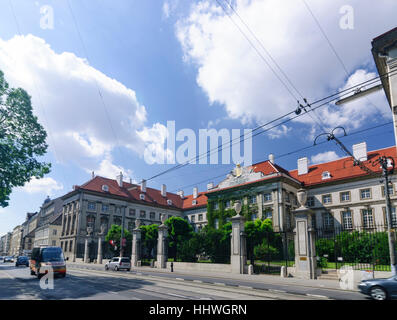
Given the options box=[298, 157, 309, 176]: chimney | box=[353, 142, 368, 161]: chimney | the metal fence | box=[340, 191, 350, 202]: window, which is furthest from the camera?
box=[298, 157, 309, 176]: chimney

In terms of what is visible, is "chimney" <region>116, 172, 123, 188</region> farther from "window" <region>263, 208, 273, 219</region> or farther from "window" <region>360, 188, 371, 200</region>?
"window" <region>360, 188, 371, 200</region>

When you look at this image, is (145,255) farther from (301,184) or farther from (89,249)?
(301,184)

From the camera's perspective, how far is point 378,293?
11.3 metres

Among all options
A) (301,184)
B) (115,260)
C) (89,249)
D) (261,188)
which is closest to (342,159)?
(301,184)

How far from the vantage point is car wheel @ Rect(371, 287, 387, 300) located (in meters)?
11.2

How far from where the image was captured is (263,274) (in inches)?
882

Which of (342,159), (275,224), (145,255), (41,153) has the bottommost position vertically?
(145,255)

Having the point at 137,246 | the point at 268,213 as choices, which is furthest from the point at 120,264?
the point at 268,213

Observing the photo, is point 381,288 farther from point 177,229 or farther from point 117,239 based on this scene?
point 117,239

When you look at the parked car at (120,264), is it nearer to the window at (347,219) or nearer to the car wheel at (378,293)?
the car wheel at (378,293)

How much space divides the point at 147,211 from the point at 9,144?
160 ft

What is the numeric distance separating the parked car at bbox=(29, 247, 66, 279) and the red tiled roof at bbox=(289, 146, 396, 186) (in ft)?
135

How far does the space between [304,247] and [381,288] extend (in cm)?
860

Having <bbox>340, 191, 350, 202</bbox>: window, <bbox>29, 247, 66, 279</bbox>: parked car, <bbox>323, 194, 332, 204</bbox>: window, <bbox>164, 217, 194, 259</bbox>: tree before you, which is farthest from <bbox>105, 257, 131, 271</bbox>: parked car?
<bbox>340, 191, 350, 202</bbox>: window
